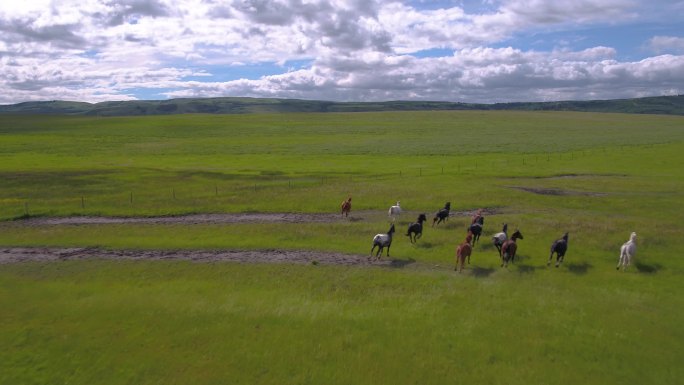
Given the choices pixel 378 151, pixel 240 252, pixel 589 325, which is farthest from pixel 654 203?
pixel 378 151

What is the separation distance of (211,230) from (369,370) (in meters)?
20.6

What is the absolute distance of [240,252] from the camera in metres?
28.0

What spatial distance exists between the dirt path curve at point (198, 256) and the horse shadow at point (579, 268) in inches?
306

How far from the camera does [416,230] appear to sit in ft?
92.7

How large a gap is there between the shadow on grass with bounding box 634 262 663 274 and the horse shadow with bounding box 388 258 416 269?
10.9 m

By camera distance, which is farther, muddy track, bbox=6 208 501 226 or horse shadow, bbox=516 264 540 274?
muddy track, bbox=6 208 501 226

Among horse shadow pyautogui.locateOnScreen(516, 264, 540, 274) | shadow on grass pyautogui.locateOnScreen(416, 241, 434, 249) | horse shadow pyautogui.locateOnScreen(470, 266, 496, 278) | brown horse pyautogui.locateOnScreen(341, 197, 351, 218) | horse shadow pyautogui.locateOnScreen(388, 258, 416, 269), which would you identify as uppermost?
brown horse pyautogui.locateOnScreen(341, 197, 351, 218)

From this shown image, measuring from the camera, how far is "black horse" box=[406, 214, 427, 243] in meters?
28.2

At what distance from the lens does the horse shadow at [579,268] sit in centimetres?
2327

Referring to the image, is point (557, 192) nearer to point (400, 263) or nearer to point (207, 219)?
point (400, 263)

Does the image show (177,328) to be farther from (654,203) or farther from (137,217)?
(654,203)

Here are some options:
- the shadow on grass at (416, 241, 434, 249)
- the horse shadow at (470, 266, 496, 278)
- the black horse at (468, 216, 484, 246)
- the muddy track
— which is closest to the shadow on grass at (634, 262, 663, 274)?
the horse shadow at (470, 266, 496, 278)

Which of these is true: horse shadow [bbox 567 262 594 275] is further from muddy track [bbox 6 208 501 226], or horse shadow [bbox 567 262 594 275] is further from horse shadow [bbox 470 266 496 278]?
muddy track [bbox 6 208 501 226]

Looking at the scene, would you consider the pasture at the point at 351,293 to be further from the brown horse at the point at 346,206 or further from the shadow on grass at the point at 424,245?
the brown horse at the point at 346,206
